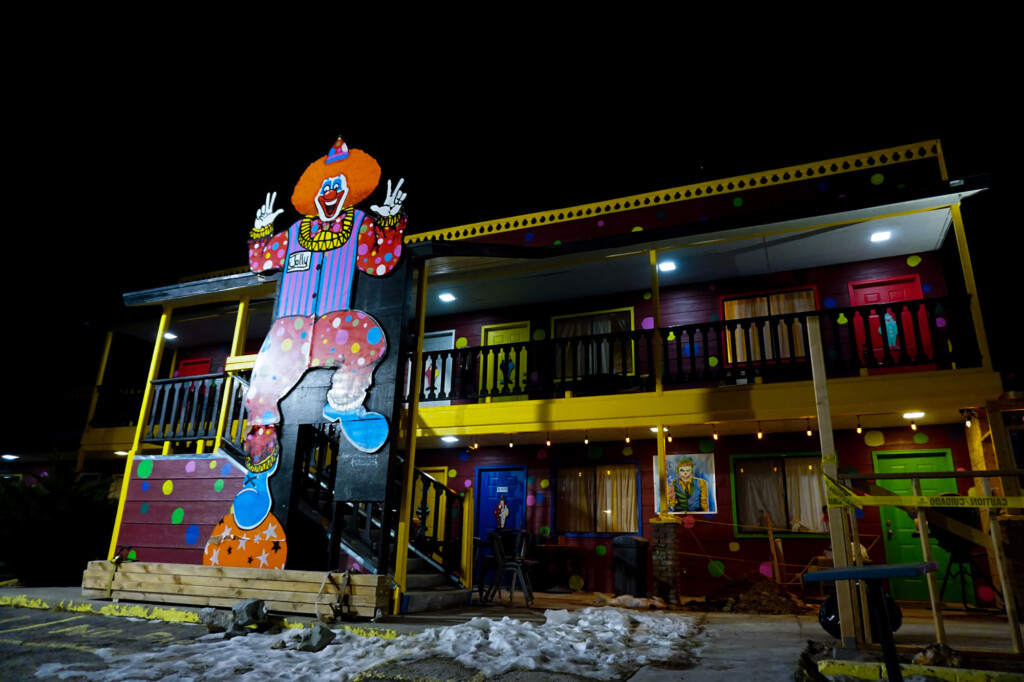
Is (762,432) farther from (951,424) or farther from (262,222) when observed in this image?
(262,222)

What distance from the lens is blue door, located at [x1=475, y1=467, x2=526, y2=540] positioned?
41.4 ft

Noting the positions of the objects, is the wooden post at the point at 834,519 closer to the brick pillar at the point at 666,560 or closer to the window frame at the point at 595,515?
the brick pillar at the point at 666,560

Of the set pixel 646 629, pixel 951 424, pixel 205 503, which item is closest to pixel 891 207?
pixel 951 424

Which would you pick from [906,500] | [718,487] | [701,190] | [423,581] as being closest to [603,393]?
[718,487]

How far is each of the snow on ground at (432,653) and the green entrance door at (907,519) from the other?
5850 mm

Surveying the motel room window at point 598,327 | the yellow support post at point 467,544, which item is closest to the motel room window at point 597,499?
the motel room window at point 598,327

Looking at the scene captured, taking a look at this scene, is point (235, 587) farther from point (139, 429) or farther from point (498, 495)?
point (498, 495)

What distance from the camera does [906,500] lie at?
4605mm

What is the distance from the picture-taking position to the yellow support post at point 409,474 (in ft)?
23.2

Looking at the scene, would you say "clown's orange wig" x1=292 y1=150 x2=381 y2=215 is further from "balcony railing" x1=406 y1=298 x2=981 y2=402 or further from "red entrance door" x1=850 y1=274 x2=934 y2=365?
"red entrance door" x1=850 y1=274 x2=934 y2=365

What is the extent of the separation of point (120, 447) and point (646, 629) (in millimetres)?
12625

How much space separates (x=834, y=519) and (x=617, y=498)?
7.09 metres

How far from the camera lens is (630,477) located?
12.0 metres

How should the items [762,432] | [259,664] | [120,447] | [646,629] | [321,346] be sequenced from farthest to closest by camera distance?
[120,447]
[762,432]
[321,346]
[646,629]
[259,664]
